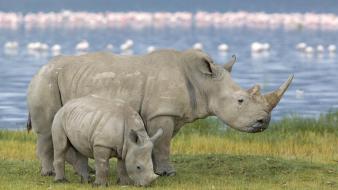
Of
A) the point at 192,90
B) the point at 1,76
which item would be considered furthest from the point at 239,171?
the point at 1,76

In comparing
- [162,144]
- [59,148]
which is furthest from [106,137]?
[162,144]

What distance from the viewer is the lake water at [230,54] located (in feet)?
106

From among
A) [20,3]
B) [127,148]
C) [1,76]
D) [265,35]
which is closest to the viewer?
[127,148]

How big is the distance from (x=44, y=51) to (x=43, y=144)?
36655 mm

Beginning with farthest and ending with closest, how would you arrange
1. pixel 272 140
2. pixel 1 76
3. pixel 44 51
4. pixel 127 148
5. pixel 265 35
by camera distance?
pixel 265 35 → pixel 44 51 → pixel 1 76 → pixel 272 140 → pixel 127 148

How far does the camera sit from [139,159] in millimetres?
14852

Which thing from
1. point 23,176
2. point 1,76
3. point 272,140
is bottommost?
point 1,76

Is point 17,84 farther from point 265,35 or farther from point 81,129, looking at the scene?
point 265,35

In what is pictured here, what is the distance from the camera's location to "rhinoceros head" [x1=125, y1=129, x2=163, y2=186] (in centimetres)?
1484

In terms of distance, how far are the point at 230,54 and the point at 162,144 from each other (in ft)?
118

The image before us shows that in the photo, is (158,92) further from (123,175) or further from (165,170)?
(123,175)

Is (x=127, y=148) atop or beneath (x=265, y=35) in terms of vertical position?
atop

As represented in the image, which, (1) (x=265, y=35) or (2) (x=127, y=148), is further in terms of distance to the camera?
(1) (x=265, y=35)

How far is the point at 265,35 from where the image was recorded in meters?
72.2
